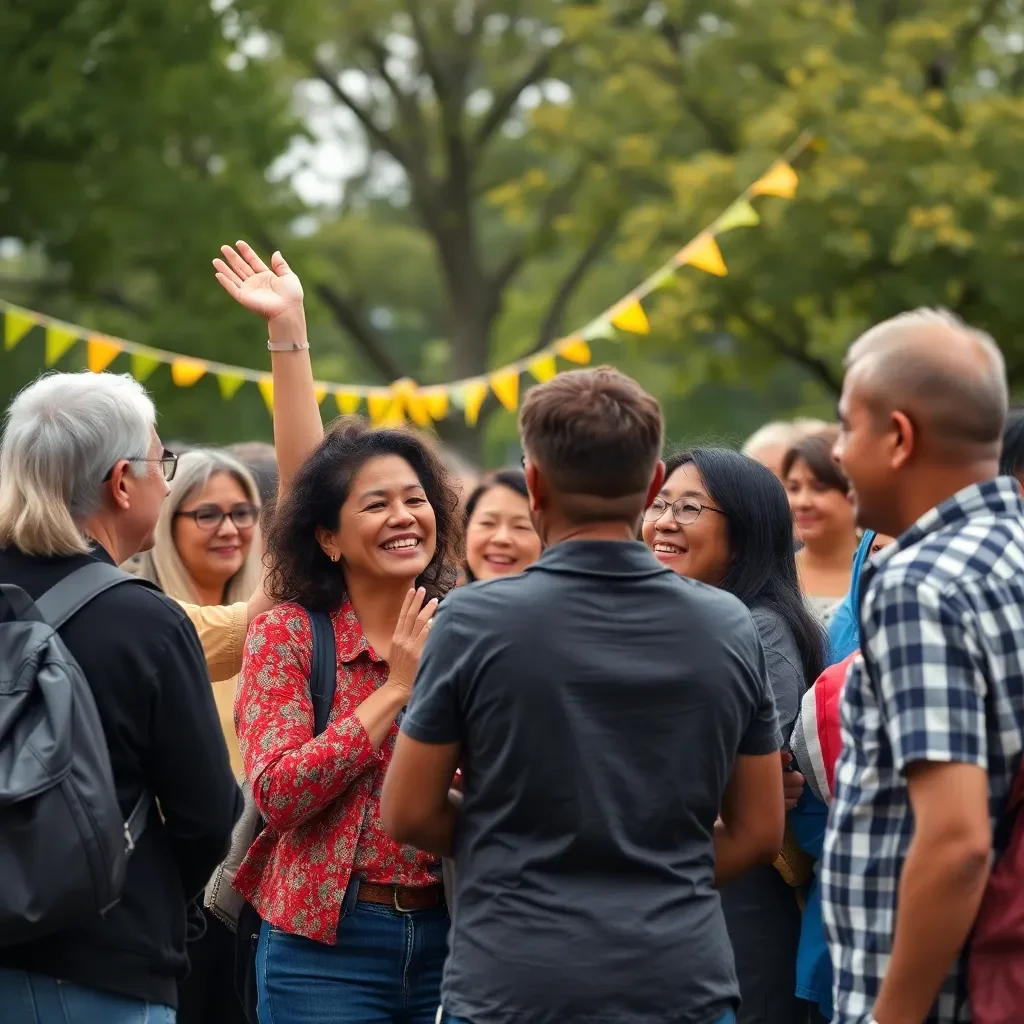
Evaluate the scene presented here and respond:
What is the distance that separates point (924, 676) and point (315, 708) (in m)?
1.62

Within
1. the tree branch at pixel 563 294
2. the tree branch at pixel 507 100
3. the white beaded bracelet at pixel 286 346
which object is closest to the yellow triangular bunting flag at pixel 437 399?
the white beaded bracelet at pixel 286 346

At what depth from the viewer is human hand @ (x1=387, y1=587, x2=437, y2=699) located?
12.2 feet

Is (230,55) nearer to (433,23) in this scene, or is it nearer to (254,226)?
(254,226)

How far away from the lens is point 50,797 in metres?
3.09

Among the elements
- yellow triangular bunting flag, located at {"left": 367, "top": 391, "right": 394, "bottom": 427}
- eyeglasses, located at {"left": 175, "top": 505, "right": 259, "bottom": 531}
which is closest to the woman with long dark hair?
eyeglasses, located at {"left": 175, "top": 505, "right": 259, "bottom": 531}

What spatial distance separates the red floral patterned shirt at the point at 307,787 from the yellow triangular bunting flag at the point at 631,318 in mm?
6631

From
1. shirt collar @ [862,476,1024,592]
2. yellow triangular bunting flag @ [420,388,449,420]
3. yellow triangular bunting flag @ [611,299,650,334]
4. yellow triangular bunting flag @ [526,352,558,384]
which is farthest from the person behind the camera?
yellow triangular bunting flag @ [526,352,558,384]

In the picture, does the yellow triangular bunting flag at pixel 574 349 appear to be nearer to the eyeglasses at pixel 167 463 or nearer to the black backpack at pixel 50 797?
Result: the eyeglasses at pixel 167 463

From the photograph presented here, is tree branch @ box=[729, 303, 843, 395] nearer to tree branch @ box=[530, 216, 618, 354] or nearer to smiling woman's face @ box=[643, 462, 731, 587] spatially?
tree branch @ box=[530, 216, 618, 354]

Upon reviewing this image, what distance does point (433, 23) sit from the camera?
26469mm

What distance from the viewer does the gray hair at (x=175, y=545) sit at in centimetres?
566

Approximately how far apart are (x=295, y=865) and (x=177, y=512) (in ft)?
7.30

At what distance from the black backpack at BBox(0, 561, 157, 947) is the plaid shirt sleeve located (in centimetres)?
149

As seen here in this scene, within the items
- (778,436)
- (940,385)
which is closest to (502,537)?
(778,436)
